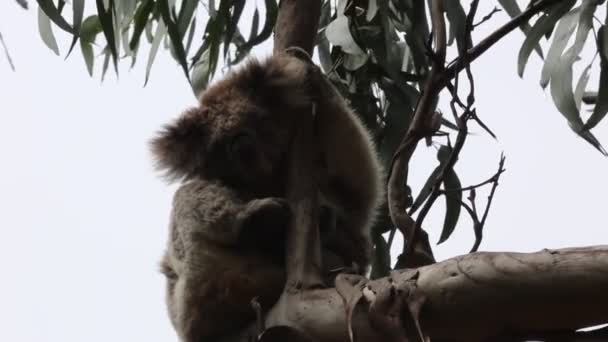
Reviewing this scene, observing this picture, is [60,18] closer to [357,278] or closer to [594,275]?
[357,278]

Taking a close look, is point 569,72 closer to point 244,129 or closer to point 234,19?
point 244,129

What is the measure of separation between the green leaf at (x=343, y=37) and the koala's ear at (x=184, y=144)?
40cm

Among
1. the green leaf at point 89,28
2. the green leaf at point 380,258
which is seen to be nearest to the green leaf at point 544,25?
the green leaf at point 380,258

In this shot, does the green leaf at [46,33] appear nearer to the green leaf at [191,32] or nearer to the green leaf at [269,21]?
the green leaf at [191,32]

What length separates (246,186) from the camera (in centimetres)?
195

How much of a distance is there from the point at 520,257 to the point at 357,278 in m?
0.30

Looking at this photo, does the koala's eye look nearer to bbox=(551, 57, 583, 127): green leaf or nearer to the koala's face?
the koala's face

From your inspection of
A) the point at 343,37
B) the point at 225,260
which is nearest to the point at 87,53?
the point at 343,37

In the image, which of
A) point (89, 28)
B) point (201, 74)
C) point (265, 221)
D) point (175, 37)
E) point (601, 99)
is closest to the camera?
point (265, 221)

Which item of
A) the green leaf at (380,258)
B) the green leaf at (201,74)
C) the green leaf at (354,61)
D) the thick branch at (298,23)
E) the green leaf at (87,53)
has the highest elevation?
the green leaf at (87,53)

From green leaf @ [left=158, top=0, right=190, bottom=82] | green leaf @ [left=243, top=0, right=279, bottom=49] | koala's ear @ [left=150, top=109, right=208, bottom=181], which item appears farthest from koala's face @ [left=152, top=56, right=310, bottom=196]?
green leaf @ [left=243, top=0, right=279, bottom=49]

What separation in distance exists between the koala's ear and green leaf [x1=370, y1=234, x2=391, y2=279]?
60 centimetres

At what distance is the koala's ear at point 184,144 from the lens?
204 centimetres

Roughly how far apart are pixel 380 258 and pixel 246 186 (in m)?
0.61
